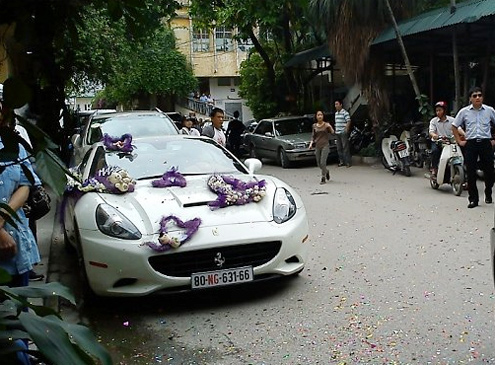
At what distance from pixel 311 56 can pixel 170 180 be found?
17456mm

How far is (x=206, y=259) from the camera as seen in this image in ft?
17.2

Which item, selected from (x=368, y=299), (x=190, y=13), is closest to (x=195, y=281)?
(x=368, y=299)

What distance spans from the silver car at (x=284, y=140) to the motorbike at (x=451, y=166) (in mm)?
6860

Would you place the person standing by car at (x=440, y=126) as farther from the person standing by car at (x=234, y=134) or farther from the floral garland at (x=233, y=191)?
the floral garland at (x=233, y=191)

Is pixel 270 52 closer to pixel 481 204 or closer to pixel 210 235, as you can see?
pixel 481 204

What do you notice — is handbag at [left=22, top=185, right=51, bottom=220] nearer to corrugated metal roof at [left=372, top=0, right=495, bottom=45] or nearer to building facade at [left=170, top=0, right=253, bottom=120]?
corrugated metal roof at [left=372, top=0, right=495, bottom=45]

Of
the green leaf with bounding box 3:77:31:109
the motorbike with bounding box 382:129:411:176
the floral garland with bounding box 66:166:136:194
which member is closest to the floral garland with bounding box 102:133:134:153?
the floral garland with bounding box 66:166:136:194

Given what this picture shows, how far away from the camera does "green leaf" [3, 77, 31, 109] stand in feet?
4.82

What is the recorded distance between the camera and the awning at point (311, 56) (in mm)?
21938

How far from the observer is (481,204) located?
33.0ft

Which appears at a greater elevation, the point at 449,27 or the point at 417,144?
the point at 449,27

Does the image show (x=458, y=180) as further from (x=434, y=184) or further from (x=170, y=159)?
(x=170, y=159)

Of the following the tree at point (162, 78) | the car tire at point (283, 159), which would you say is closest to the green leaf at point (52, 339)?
Answer: the car tire at point (283, 159)

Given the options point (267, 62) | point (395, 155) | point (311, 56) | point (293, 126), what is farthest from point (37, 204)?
point (267, 62)
